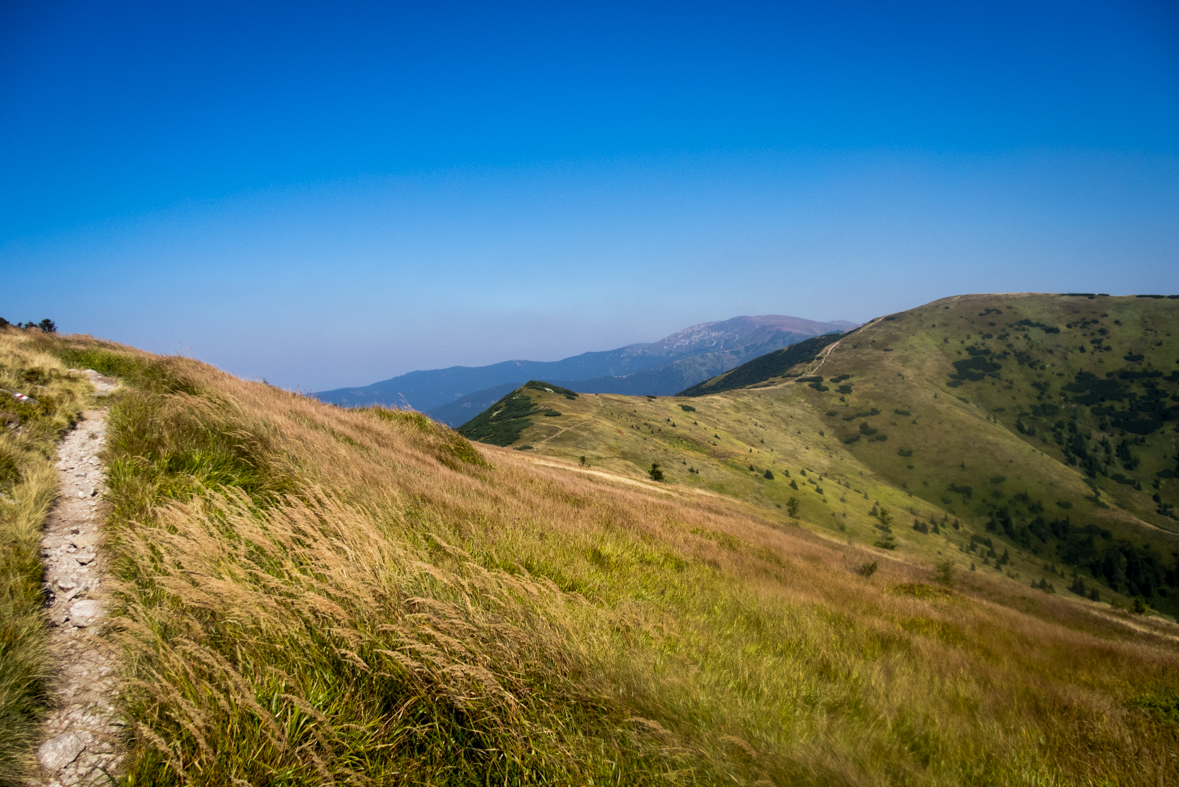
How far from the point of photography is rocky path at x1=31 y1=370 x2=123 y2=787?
2428 mm

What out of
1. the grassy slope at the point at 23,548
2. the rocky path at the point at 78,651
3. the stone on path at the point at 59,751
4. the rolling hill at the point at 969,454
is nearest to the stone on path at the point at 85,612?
the rocky path at the point at 78,651

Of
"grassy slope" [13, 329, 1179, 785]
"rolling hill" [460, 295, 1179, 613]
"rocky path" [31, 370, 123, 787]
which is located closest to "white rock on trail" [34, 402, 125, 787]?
"rocky path" [31, 370, 123, 787]

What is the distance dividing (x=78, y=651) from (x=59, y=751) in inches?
33.7

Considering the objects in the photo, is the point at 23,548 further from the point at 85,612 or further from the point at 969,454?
the point at 969,454

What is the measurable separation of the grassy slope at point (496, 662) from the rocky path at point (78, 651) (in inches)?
7.1

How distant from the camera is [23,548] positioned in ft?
12.5

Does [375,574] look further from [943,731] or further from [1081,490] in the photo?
[1081,490]

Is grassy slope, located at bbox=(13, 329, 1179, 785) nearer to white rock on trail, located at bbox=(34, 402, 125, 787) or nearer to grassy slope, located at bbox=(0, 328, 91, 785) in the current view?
white rock on trail, located at bbox=(34, 402, 125, 787)

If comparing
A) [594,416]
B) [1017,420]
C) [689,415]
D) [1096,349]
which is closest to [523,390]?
[594,416]

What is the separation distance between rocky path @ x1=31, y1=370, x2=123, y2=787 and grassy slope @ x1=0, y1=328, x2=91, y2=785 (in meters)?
0.08

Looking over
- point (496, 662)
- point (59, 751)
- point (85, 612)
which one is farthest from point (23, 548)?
point (496, 662)

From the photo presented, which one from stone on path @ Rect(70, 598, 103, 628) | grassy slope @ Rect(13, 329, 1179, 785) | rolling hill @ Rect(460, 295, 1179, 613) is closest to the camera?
grassy slope @ Rect(13, 329, 1179, 785)

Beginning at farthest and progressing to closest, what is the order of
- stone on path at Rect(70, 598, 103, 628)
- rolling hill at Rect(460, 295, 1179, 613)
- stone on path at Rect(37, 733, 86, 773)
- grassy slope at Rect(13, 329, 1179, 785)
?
rolling hill at Rect(460, 295, 1179, 613)
stone on path at Rect(70, 598, 103, 628)
grassy slope at Rect(13, 329, 1179, 785)
stone on path at Rect(37, 733, 86, 773)

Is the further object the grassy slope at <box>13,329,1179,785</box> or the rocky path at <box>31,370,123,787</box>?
the grassy slope at <box>13,329,1179,785</box>
